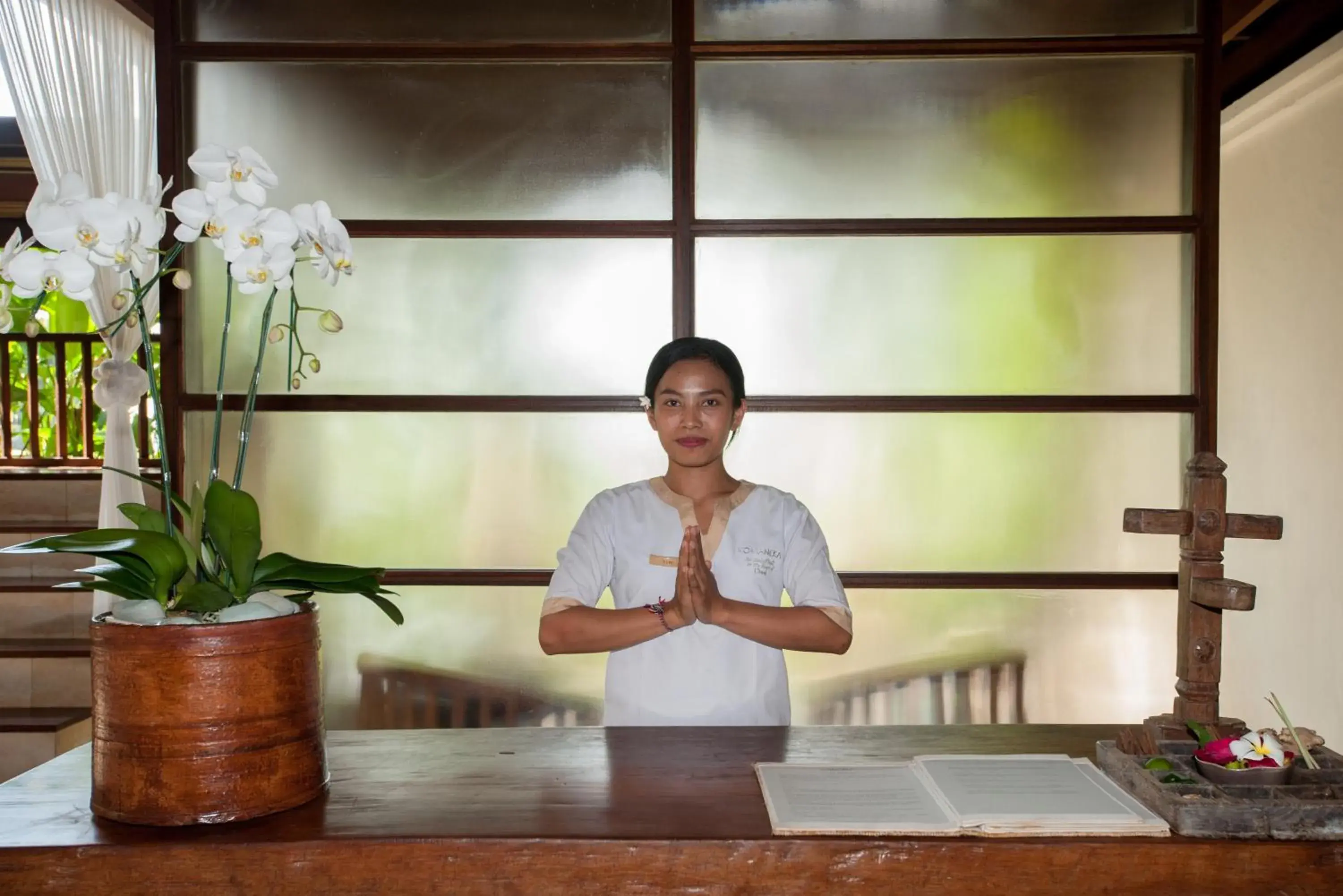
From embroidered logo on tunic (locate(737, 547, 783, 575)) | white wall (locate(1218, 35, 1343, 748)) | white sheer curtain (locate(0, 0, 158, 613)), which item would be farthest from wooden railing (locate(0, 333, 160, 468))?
white wall (locate(1218, 35, 1343, 748))

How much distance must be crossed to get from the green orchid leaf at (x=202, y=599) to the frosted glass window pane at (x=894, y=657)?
158 centimetres

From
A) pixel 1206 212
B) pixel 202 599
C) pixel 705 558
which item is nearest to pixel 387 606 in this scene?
pixel 202 599

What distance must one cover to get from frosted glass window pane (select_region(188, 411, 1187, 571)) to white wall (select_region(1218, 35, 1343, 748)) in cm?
131

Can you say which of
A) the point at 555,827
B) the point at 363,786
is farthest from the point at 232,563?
the point at 555,827

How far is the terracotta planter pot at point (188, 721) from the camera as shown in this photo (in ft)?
4.02

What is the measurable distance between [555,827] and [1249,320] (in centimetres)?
438

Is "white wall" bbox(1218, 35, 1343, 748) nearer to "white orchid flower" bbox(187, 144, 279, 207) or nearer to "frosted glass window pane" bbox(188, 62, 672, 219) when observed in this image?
"frosted glass window pane" bbox(188, 62, 672, 219)

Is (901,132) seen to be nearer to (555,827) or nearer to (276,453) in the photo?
(276,453)

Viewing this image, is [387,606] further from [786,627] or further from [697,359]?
[697,359]

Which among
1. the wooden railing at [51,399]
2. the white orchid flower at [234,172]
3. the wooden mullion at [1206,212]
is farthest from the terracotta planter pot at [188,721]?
the wooden railing at [51,399]

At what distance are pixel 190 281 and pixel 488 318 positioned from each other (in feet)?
5.47

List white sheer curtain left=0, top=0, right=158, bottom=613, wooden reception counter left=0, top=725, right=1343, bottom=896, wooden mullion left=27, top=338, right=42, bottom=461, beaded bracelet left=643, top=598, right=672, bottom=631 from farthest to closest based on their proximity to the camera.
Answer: wooden mullion left=27, top=338, right=42, bottom=461, white sheer curtain left=0, top=0, right=158, bottom=613, beaded bracelet left=643, top=598, right=672, bottom=631, wooden reception counter left=0, top=725, right=1343, bottom=896

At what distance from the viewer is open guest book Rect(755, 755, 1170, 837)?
122cm

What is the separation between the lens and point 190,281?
119cm
